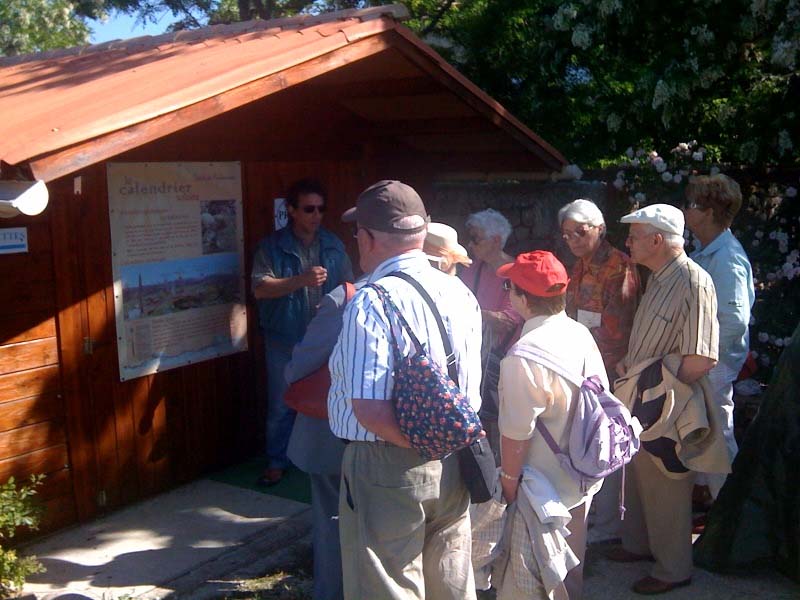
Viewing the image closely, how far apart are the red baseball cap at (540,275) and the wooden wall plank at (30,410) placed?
260 centimetres

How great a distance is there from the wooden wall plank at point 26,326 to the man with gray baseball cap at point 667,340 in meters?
2.94

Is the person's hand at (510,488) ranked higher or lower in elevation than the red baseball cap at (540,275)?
lower

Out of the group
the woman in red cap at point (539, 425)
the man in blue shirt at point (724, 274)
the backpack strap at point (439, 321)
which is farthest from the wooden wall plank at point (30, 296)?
the man in blue shirt at point (724, 274)

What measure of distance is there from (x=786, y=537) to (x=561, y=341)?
1.92 m

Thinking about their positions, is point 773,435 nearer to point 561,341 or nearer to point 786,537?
point 786,537

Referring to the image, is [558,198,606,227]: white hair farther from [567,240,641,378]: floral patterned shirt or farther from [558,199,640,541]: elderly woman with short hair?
[567,240,641,378]: floral patterned shirt

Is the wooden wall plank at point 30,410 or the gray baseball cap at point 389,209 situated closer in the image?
the gray baseball cap at point 389,209

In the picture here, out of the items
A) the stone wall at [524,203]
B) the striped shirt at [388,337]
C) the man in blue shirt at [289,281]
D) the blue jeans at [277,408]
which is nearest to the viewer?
the striped shirt at [388,337]

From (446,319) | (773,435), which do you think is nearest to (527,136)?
(773,435)

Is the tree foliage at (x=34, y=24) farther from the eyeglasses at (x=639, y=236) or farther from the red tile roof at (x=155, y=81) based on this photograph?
the eyeglasses at (x=639, y=236)

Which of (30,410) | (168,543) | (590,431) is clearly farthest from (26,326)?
(590,431)

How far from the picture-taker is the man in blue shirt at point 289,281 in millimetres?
4887

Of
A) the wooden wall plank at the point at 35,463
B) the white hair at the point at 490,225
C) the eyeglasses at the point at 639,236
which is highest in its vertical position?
the white hair at the point at 490,225

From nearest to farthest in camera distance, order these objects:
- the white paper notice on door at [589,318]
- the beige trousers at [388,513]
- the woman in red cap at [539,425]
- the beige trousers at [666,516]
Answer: the beige trousers at [388,513]
the woman in red cap at [539,425]
the beige trousers at [666,516]
the white paper notice on door at [589,318]
